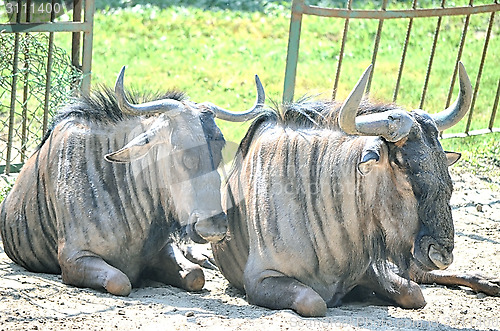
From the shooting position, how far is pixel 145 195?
6.17m

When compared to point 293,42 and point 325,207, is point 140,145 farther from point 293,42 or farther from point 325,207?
point 293,42

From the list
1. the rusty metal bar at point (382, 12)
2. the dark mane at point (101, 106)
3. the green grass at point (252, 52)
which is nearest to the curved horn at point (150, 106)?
the dark mane at point (101, 106)

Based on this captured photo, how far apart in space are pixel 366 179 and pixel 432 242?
0.58 metres

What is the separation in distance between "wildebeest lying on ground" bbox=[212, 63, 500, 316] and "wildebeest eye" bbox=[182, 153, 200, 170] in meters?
0.46

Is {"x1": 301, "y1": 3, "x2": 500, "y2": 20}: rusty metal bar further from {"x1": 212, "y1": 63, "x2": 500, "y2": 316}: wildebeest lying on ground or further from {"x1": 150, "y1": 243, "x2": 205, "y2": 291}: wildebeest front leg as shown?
{"x1": 150, "y1": 243, "x2": 205, "y2": 291}: wildebeest front leg

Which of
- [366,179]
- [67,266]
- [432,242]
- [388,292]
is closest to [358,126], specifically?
[366,179]

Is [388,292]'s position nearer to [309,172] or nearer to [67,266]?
[309,172]

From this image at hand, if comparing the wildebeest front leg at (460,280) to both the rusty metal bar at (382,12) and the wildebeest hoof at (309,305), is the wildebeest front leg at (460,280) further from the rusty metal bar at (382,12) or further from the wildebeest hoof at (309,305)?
the rusty metal bar at (382,12)

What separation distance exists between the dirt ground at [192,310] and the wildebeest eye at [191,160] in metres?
0.87

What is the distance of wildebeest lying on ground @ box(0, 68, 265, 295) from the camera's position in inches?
228

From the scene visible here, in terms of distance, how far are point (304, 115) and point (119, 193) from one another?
1.37 m

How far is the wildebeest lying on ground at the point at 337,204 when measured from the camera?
5.23 m

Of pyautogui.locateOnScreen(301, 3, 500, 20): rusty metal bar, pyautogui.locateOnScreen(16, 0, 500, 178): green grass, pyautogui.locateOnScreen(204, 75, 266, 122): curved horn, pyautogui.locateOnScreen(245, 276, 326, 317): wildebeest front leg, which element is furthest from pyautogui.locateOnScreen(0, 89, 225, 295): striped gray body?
pyautogui.locateOnScreen(16, 0, 500, 178): green grass

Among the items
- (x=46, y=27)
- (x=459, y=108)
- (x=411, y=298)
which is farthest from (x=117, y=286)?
(x=46, y=27)
